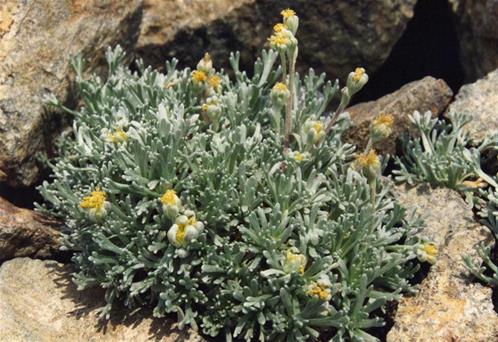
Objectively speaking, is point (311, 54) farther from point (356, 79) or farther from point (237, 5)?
point (356, 79)

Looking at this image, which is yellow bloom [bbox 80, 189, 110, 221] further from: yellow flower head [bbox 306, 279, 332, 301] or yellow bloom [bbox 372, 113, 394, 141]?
yellow bloom [bbox 372, 113, 394, 141]

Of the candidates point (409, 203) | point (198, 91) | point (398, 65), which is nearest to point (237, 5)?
point (198, 91)

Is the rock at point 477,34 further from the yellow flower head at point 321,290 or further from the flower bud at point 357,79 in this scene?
the yellow flower head at point 321,290

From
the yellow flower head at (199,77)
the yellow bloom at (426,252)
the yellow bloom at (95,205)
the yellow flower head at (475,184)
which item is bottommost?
the yellow bloom at (426,252)

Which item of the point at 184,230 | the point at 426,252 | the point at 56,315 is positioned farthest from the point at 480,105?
the point at 56,315

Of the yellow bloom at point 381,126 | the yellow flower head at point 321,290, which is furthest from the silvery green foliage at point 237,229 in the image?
the yellow bloom at point 381,126

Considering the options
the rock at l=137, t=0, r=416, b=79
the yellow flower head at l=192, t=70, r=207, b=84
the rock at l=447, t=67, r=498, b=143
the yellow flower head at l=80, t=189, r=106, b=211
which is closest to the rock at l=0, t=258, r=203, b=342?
the yellow flower head at l=80, t=189, r=106, b=211
